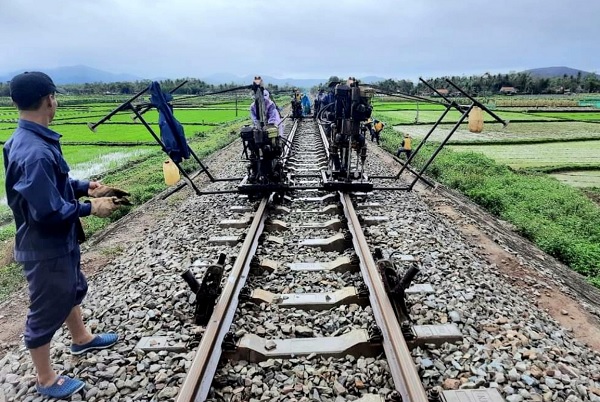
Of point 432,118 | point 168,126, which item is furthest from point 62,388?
point 432,118

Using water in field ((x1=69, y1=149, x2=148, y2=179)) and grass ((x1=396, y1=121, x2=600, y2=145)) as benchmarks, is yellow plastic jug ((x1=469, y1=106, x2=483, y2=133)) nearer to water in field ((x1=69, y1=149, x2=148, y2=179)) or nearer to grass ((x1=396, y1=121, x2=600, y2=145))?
water in field ((x1=69, y1=149, x2=148, y2=179))

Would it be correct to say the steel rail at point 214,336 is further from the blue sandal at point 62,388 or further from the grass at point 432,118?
the grass at point 432,118

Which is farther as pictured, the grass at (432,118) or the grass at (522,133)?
the grass at (432,118)

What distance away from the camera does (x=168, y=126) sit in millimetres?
5195

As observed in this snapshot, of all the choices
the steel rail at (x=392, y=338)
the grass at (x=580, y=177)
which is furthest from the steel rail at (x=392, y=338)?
the grass at (x=580, y=177)

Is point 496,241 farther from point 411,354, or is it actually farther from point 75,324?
point 75,324

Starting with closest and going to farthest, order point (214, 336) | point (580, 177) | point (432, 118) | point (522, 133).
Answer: point (214, 336)
point (580, 177)
point (522, 133)
point (432, 118)

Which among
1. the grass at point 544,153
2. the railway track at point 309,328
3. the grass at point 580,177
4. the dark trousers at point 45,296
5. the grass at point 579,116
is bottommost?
the grass at point 580,177

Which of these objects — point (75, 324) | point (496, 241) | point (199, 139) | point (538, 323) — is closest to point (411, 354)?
point (538, 323)

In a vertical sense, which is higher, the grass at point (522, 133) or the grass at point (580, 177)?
the grass at point (522, 133)

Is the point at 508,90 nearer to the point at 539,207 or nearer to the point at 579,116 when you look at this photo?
the point at 579,116

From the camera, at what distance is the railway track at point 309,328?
100 inches

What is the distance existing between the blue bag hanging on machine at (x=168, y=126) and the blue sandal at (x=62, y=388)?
10.5 ft

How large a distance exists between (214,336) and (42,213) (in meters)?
1.31
